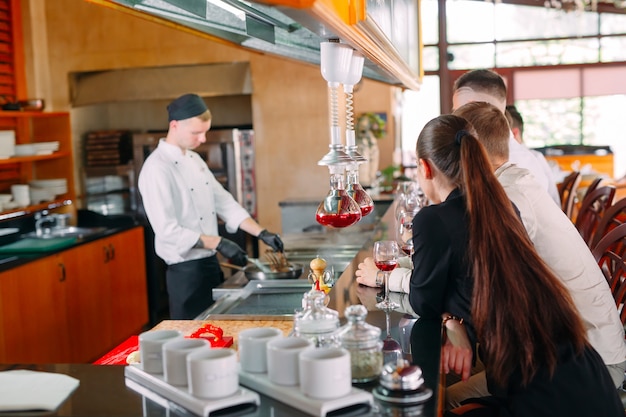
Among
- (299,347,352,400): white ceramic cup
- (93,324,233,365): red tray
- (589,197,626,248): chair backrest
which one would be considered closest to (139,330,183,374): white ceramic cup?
(299,347,352,400): white ceramic cup

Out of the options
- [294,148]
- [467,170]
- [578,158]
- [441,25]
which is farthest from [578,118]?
[467,170]

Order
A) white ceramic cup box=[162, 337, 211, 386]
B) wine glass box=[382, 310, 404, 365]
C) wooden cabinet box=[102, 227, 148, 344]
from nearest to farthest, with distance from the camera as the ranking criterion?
white ceramic cup box=[162, 337, 211, 386], wine glass box=[382, 310, 404, 365], wooden cabinet box=[102, 227, 148, 344]

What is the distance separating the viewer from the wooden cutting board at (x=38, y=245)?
5.39m

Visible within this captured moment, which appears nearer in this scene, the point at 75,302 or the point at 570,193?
the point at 75,302

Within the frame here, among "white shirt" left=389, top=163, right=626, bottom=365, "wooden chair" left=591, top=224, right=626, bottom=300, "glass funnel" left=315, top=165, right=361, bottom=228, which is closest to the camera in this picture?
"glass funnel" left=315, top=165, right=361, bottom=228

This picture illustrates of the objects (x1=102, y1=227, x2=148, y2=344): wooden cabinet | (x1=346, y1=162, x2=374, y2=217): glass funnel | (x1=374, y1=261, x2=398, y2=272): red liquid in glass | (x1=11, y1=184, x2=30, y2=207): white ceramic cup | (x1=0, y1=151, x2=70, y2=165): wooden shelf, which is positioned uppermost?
(x1=0, y1=151, x2=70, y2=165): wooden shelf

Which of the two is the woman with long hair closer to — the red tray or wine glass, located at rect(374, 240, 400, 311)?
wine glass, located at rect(374, 240, 400, 311)

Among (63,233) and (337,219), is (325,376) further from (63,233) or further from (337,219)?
(63,233)

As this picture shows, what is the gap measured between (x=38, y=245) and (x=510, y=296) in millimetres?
4195

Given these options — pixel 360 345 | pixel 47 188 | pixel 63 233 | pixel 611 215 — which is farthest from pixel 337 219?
pixel 47 188

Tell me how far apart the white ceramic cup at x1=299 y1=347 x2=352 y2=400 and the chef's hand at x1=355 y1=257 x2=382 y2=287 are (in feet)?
4.73

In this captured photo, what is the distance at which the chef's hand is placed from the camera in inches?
119

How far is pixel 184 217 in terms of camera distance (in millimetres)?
4641

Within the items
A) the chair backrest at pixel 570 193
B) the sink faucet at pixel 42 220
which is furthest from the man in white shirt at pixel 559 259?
the sink faucet at pixel 42 220
